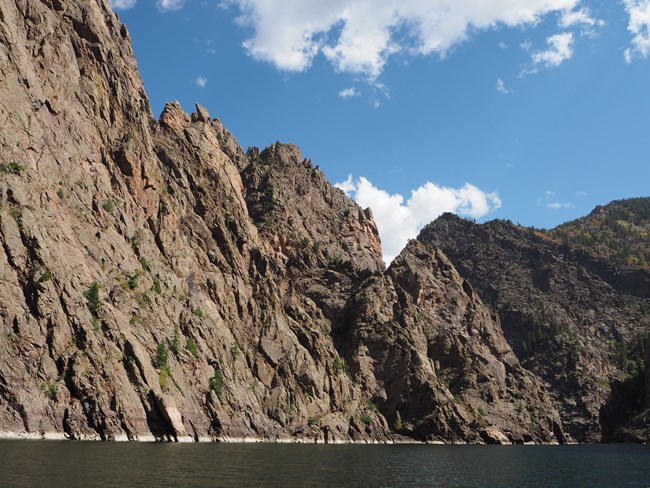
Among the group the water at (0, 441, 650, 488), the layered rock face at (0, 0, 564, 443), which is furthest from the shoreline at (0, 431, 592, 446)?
the water at (0, 441, 650, 488)

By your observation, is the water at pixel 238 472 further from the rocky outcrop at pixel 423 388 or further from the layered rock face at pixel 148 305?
the rocky outcrop at pixel 423 388

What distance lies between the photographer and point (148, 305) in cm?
11675

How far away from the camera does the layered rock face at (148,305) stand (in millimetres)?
89625

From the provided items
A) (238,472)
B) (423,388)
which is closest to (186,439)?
(238,472)

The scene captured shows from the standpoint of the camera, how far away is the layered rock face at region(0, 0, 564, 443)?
8962 centimetres

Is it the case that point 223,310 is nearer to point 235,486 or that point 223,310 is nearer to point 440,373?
point 440,373

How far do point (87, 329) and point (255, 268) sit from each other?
261ft

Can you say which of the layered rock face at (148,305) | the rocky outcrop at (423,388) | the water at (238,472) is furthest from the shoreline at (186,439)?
the water at (238,472)

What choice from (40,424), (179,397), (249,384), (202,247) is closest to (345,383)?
(249,384)

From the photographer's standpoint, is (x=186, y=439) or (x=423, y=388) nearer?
(x=186, y=439)

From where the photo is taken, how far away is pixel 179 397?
108m

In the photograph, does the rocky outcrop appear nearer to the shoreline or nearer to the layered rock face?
the layered rock face

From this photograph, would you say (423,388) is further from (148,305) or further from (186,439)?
(186,439)

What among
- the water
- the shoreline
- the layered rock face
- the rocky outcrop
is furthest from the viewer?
the rocky outcrop
